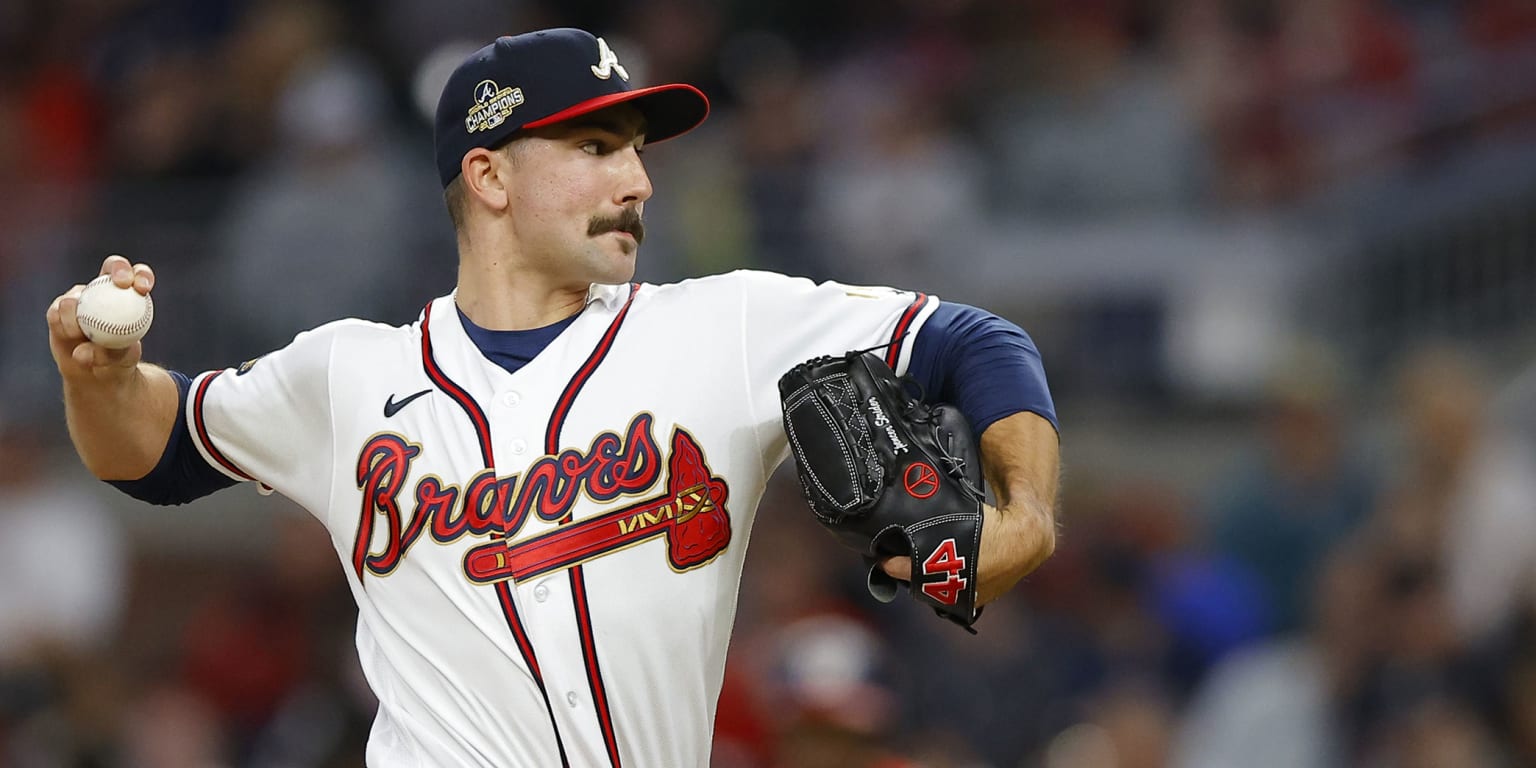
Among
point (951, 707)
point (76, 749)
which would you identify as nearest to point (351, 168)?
point (76, 749)

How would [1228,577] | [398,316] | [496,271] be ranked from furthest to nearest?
[398,316]
[1228,577]
[496,271]

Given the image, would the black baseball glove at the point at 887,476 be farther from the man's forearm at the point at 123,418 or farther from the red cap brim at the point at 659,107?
the man's forearm at the point at 123,418

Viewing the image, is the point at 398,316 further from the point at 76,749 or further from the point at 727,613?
the point at 727,613

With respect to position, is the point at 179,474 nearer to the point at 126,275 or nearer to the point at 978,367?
the point at 126,275

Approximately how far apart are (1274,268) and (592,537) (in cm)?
557

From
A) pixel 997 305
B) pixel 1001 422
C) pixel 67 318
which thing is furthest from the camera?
pixel 997 305

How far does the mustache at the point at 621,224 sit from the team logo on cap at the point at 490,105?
240 millimetres

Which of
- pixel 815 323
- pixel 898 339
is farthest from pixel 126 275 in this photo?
pixel 898 339

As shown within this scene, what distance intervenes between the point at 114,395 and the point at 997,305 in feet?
17.3

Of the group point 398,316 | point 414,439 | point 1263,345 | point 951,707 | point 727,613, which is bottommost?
point 951,707

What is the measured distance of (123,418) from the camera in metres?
3.49

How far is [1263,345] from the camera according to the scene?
8242 mm

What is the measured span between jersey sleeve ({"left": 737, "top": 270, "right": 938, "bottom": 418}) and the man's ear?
445mm

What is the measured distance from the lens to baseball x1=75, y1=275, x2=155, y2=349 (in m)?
3.30
